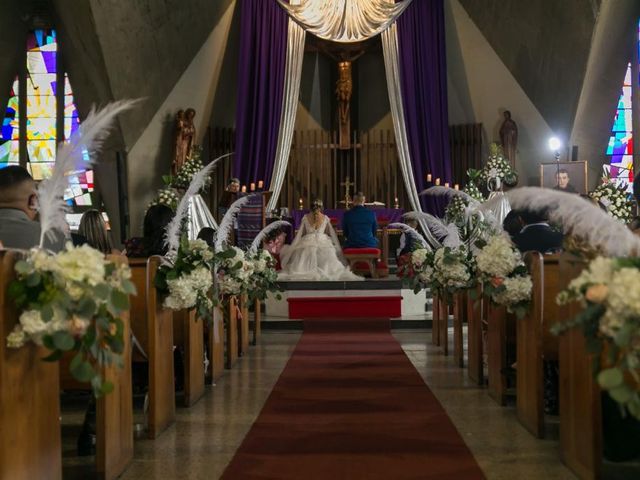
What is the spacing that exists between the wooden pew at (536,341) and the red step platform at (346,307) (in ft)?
17.2

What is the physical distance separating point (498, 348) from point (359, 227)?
6.31 m

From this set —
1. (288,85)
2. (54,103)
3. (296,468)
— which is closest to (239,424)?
(296,468)

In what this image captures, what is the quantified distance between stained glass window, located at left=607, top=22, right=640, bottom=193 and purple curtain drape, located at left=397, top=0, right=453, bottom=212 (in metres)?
2.61

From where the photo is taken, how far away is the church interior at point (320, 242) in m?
2.63

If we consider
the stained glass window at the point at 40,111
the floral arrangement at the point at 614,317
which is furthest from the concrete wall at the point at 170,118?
the floral arrangement at the point at 614,317

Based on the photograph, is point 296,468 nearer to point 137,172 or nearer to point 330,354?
point 330,354

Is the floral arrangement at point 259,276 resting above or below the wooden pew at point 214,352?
above

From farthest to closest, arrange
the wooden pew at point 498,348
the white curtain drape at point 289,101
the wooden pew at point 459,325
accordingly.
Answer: the white curtain drape at point 289,101
the wooden pew at point 459,325
the wooden pew at point 498,348

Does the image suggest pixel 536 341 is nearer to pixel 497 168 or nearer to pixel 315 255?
pixel 315 255

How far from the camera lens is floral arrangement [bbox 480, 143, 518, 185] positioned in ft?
40.6

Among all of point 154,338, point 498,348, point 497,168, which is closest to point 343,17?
point 497,168

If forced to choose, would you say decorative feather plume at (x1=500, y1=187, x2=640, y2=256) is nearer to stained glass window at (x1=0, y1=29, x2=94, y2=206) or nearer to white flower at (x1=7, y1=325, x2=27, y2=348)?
white flower at (x1=7, y1=325, x2=27, y2=348)

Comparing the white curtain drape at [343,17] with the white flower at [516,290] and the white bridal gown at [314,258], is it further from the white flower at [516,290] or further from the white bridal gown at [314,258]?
the white flower at [516,290]

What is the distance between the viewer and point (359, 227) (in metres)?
11.0
